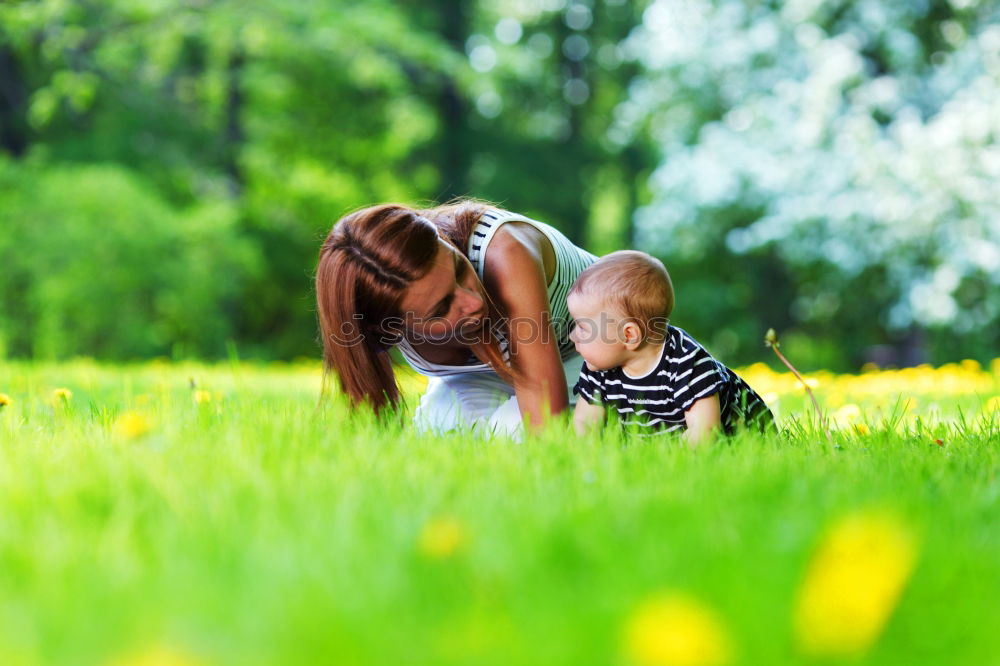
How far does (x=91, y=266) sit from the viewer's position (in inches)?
339

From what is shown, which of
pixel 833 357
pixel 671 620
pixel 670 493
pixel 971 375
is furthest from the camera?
pixel 833 357

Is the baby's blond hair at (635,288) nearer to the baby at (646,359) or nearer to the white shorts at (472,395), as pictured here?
the baby at (646,359)

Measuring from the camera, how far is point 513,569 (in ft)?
3.52

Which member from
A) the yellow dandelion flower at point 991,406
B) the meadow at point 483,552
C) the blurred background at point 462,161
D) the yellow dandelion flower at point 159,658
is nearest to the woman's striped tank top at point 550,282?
the meadow at point 483,552

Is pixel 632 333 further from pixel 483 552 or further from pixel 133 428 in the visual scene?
pixel 483 552

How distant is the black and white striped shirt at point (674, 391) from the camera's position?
2.59m

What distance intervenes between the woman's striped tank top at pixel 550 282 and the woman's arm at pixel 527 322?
0.24ft

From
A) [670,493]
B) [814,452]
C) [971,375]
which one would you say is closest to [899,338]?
[971,375]

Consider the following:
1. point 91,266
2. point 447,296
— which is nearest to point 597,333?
point 447,296

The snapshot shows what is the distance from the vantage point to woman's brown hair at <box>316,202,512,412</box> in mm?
2523

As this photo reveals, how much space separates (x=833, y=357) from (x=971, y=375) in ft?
28.1

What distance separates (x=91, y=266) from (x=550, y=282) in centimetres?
698

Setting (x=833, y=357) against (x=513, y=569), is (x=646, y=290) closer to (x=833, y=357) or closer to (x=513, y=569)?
(x=513, y=569)

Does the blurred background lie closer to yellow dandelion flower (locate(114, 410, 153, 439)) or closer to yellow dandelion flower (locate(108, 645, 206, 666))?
yellow dandelion flower (locate(114, 410, 153, 439))
